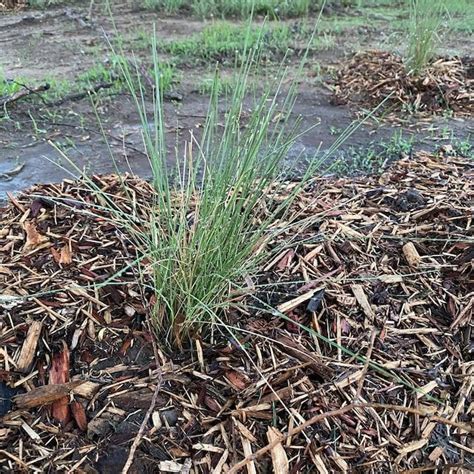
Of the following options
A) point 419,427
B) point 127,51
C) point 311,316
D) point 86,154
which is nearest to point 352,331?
point 311,316

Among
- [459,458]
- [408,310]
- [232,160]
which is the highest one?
[232,160]

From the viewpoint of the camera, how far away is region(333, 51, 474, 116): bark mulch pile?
400 centimetres

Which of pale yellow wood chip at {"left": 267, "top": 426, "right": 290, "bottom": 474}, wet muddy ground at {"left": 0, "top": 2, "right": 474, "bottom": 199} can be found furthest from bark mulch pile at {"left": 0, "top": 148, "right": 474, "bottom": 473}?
wet muddy ground at {"left": 0, "top": 2, "right": 474, "bottom": 199}

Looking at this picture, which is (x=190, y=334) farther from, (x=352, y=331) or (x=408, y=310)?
(x=408, y=310)

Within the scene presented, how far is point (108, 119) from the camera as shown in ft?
11.8

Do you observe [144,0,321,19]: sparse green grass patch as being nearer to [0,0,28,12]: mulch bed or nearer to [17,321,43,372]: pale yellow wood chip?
[0,0,28,12]: mulch bed

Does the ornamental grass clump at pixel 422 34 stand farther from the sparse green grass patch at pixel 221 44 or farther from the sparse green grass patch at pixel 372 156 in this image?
the sparse green grass patch at pixel 221 44

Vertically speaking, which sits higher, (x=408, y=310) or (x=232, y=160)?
(x=232, y=160)

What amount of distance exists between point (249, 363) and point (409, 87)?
308cm

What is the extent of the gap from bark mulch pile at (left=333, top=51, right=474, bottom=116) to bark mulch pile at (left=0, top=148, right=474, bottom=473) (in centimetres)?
207

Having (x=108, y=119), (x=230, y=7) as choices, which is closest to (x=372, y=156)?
(x=108, y=119)

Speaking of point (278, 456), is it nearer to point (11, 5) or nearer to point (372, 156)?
point (372, 156)

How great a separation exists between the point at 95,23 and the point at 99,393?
5362mm

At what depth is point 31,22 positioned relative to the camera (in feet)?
19.8
